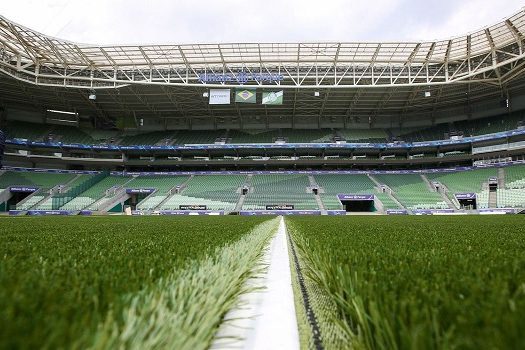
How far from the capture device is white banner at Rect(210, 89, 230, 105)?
29127mm

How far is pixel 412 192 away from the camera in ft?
110

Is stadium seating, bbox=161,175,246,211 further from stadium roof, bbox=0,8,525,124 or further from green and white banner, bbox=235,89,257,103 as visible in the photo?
green and white banner, bbox=235,89,257,103

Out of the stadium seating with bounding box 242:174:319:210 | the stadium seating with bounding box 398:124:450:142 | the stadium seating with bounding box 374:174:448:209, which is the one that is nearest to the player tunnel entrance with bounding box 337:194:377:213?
the stadium seating with bounding box 374:174:448:209

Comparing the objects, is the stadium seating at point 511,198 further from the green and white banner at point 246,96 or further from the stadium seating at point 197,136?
the stadium seating at point 197,136

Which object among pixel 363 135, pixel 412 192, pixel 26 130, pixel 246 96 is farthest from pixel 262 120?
pixel 26 130

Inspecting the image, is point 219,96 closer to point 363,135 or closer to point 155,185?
point 155,185

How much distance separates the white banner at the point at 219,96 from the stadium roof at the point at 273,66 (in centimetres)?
76

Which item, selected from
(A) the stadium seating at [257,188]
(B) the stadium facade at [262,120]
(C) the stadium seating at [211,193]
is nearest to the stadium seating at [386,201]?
(A) the stadium seating at [257,188]

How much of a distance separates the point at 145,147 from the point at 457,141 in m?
37.1

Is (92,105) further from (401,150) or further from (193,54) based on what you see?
(401,150)

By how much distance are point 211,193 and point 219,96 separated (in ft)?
35.9

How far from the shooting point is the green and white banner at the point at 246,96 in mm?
28953

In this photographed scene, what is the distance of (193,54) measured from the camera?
27.0 m

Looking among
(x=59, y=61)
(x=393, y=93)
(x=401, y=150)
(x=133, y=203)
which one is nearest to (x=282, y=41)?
(x=393, y=93)
